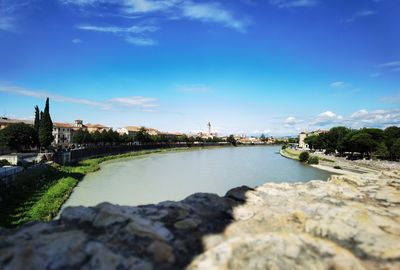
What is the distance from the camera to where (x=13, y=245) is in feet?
12.2

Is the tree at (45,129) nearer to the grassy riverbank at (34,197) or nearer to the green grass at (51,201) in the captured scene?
the grassy riverbank at (34,197)

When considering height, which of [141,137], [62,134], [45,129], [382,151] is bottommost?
[382,151]

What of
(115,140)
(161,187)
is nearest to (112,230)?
(161,187)

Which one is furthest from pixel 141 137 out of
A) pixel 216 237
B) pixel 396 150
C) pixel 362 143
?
pixel 216 237

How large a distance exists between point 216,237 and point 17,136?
162 feet

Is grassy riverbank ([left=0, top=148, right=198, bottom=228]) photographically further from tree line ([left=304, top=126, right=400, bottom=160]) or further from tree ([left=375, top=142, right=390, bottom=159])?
tree line ([left=304, top=126, right=400, bottom=160])

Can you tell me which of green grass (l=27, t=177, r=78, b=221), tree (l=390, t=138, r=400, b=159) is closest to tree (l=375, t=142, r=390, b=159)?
tree (l=390, t=138, r=400, b=159)

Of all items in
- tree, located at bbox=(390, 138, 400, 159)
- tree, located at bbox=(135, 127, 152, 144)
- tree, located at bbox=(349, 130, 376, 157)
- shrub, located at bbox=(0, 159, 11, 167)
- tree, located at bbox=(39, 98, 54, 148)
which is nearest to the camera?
shrub, located at bbox=(0, 159, 11, 167)

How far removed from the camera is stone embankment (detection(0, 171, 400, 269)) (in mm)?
3412

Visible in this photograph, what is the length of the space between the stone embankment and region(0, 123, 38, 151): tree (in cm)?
4692

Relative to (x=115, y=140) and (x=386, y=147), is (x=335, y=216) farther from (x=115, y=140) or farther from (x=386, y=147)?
(x=115, y=140)

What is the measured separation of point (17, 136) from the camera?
4516 cm

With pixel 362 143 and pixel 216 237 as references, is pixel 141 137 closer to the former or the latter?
pixel 362 143

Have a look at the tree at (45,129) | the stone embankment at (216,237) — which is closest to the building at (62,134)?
the tree at (45,129)
